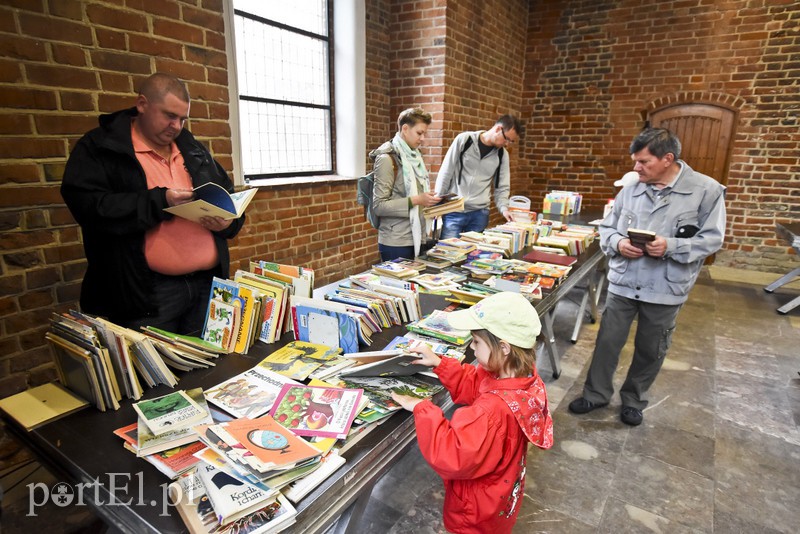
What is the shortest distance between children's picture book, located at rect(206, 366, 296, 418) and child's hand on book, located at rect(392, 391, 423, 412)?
0.34m

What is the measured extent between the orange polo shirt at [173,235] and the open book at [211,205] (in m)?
0.09

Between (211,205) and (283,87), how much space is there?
2.90 meters

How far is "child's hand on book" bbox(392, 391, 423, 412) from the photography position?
49.4 inches

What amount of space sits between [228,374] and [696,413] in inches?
109

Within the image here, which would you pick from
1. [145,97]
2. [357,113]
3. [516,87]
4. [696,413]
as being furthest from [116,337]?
[516,87]

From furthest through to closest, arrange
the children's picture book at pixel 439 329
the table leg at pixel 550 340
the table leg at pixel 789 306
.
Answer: the table leg at pixel 789 306 < the table leg at pixel 550 340 < the children's picture book at pixel 439 329

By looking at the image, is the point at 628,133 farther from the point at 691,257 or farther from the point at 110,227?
the point at 110,227

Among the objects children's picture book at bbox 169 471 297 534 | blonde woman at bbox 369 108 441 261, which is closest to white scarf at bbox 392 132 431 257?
blonde woman at bbox 369 108 441 261

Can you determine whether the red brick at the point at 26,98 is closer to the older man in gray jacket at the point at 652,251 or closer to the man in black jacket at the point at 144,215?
the man in black jacket at the point at 144,215

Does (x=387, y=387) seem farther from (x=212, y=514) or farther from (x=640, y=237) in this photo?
(x=640, y=237)

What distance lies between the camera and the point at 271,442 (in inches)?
41.8

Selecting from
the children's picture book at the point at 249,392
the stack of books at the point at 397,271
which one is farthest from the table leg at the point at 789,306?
the children's picture book at the point at 249,392

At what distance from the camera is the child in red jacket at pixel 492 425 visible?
114cm

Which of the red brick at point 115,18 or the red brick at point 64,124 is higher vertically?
the red brick at point 115,18
